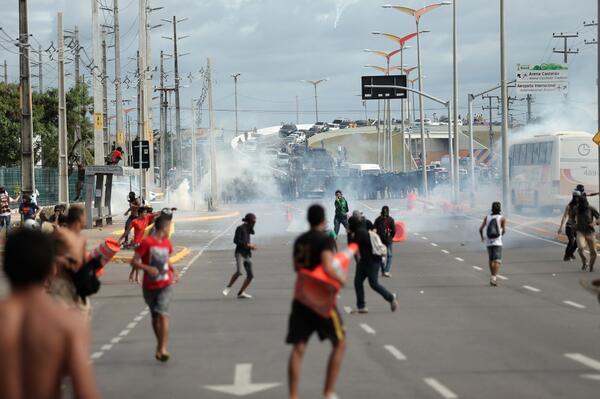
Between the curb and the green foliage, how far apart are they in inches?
1434

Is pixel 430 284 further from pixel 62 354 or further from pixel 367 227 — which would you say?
pixel 62 354

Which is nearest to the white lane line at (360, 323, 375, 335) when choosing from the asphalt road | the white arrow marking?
the asphalt road

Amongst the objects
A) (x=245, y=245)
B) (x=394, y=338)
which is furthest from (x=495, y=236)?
(x=394, y=338)

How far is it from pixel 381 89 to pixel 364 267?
2194 inches

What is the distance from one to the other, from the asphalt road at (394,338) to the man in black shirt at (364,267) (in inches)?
14.2

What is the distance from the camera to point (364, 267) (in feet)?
62.2

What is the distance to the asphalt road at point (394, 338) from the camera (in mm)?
12023

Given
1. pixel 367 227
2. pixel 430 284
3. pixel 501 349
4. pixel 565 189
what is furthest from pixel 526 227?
pixel 501 349

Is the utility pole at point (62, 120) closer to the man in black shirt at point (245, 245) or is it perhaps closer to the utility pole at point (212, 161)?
the man in black shirt at point (245, 245)

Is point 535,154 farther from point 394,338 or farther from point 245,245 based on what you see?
point 394,338

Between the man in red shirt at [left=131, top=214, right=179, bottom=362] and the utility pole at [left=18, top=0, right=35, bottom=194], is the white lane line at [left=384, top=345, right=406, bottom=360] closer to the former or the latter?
the man in red shirt at [left=131, top=214, right=179, bottom=362]

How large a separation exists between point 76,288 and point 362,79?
6094 cm

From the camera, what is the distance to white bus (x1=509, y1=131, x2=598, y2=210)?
50031 mm

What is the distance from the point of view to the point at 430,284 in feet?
79.7
